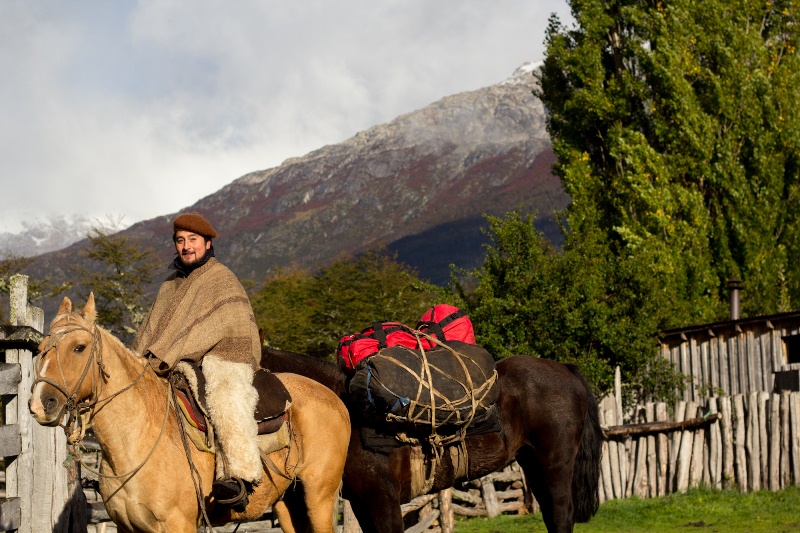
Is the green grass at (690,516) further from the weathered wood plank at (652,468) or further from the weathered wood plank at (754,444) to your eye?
the weathered wood plank at (652,468)

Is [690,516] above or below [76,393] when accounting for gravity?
below

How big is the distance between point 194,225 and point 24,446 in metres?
2.12

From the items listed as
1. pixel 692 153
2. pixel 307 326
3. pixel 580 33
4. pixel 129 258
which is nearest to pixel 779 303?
pixel 692 153

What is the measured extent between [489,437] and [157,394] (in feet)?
9.45

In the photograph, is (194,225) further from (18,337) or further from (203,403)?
(18,337)

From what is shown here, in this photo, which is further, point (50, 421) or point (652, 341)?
point (652, 341)

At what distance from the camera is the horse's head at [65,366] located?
14.1 ft

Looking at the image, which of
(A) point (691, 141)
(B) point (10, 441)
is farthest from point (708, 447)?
(A) point (691, 141)

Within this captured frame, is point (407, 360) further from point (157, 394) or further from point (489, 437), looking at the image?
point (157, 394)

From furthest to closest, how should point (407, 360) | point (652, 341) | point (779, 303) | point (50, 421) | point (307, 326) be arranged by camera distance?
1. point (307, 326)
2. point (779, 303)
3. point (652, 341)
4. point (407, 360)
5. point (50, 421)

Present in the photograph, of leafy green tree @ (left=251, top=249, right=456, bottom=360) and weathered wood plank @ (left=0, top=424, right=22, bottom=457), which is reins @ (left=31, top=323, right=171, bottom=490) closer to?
weathered wood plank @ (left=0, top=424, right=22, bottom=457)

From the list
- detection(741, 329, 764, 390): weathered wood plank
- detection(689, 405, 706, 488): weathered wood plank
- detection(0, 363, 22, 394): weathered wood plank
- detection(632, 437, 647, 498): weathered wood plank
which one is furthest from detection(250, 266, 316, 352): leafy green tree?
detection(0, 363, 22, 394): weathered wood plank

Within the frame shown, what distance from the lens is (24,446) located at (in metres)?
6.01

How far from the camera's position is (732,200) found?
21.7 meters
